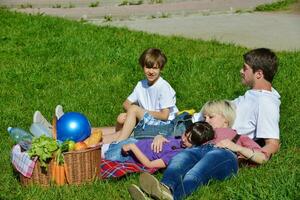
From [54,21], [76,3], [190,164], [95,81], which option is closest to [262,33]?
[54,21]

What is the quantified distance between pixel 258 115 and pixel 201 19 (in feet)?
26.8

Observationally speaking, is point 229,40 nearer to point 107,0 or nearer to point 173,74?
point 173,74

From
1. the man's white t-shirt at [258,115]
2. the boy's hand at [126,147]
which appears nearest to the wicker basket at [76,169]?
the boy's hand at [126,147]

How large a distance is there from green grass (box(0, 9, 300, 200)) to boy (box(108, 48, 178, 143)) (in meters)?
0.69

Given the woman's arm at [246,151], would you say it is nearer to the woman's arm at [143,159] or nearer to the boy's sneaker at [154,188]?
the woman's arm at [143,159]

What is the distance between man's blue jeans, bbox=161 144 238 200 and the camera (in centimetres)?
466

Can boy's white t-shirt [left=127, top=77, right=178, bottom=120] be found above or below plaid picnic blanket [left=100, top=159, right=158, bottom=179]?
above

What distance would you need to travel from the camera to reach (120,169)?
5.24 metres

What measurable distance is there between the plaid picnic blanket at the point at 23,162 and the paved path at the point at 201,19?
20.3 ft

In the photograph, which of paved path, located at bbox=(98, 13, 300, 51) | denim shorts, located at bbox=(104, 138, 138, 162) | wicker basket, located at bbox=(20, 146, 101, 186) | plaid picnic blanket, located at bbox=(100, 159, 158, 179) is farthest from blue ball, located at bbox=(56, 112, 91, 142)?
paved path, located at bbox=(98, 13, 300, 51)

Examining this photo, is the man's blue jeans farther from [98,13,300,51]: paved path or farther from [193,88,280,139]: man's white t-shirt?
[98,13,300,51]: paved path

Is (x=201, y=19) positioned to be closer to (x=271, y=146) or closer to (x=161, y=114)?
(x=161, y=114)

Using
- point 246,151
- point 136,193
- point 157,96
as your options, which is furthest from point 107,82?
point 136,193

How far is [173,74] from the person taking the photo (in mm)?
8438
